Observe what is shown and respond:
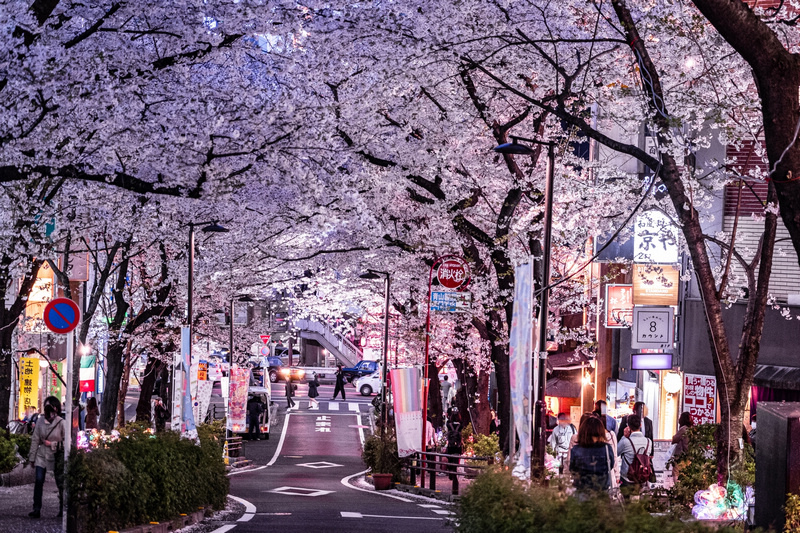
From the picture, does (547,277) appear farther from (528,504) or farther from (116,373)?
(116,373)

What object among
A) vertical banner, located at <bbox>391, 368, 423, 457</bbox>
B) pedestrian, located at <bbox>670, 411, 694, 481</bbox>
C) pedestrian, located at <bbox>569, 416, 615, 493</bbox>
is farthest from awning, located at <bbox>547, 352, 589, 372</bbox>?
pedestrian, located at <bbox>569, 416, 615, 493</bbox>

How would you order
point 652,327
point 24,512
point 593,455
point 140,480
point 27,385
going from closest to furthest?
point 593,455 → point 140,480 → point 24,512 → point 652,327 → point 27,385

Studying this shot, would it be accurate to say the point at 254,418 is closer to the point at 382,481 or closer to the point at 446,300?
the point at 382,481

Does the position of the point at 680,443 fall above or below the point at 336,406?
above

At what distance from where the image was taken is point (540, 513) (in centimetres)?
809

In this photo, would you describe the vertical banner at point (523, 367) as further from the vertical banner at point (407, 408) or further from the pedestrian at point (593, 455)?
the vertical banner at point (407, 408)

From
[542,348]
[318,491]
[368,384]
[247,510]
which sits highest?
[542,348]

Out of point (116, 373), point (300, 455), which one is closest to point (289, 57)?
point (116, 373)

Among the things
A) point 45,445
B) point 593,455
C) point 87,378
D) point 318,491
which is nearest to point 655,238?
point 318,491

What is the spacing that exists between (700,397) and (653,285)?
272 centimetres

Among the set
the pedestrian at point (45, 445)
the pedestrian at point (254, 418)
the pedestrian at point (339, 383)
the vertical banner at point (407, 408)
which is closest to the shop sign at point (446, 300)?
the vertical banner at point (407, 408)

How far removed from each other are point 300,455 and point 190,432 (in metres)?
16.6

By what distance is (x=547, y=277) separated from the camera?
591 inches

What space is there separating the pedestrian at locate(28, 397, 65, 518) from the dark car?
5130 cm
